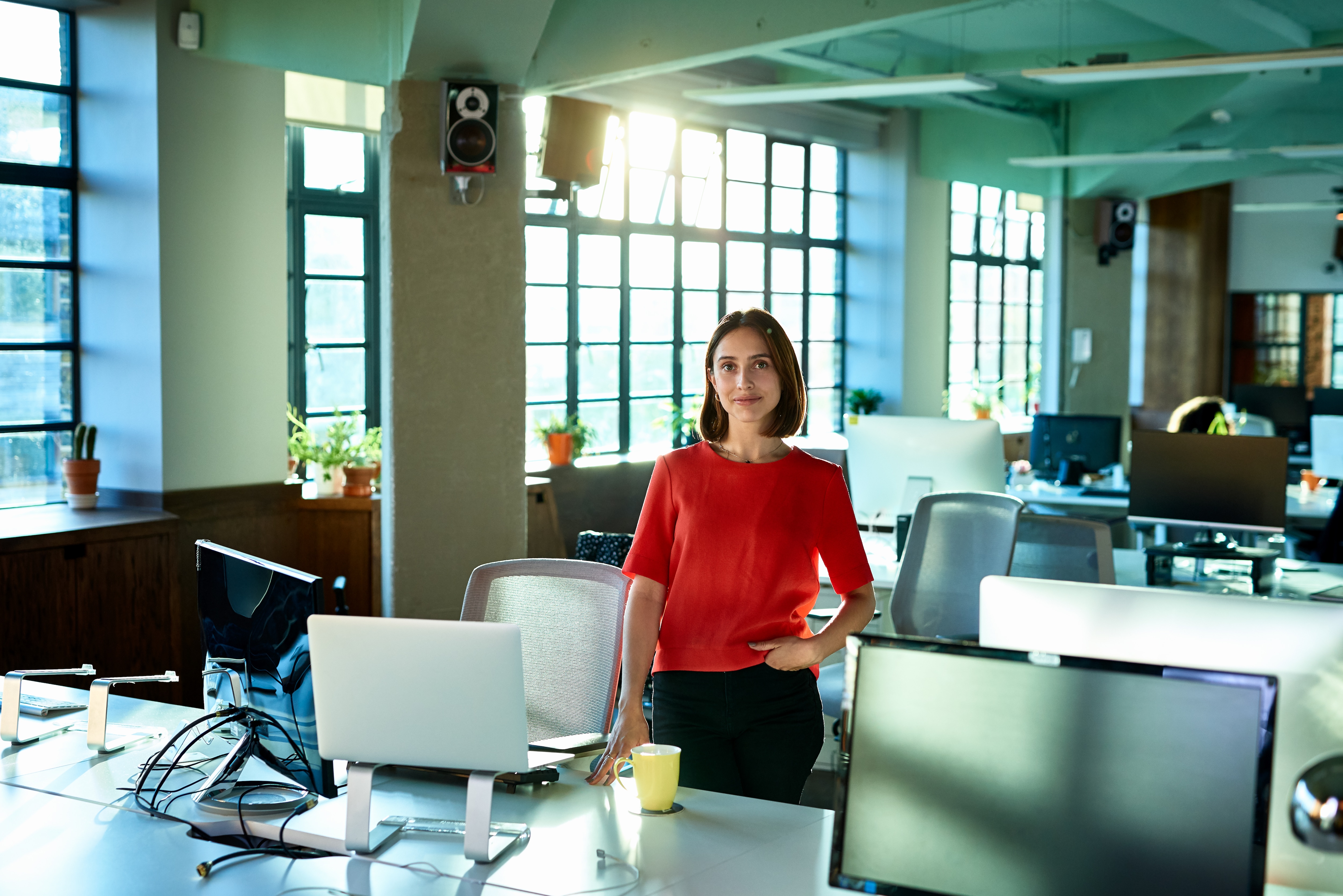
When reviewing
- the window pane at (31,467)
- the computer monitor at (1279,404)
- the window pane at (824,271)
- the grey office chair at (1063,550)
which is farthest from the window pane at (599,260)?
the computer monitor at (1279,404)

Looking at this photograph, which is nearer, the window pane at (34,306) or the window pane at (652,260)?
the window pane at (34,306)

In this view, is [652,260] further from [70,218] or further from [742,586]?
[742,586]

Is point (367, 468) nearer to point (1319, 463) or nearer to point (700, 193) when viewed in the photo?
point (700, 193)

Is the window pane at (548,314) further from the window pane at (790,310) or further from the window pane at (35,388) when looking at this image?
the window pane at (35,388)

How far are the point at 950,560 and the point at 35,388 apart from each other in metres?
4.27

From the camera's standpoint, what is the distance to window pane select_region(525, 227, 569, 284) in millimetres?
8266

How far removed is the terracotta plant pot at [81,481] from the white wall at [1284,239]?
12807 mm

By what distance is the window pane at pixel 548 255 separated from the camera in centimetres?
827

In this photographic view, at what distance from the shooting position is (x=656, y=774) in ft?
7.21

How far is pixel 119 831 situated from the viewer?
221cm

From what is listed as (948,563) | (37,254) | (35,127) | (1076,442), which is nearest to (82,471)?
(37,254)

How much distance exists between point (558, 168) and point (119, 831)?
5.03 meters

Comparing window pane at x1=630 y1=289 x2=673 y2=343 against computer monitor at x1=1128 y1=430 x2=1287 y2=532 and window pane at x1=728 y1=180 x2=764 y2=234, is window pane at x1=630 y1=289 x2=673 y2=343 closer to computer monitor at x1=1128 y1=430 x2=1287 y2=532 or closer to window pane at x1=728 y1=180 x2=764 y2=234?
window pane at x1=728 y1=180 x2=764 y2=234

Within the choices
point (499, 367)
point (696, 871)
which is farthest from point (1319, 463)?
point (696, 871)
